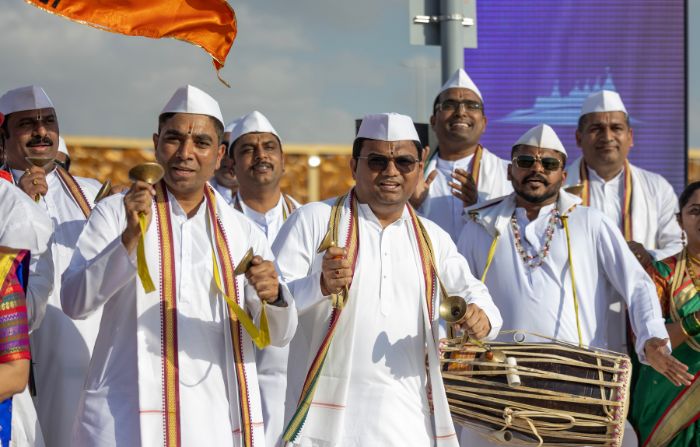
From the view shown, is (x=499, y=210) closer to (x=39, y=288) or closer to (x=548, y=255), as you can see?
(x=548, y=255)

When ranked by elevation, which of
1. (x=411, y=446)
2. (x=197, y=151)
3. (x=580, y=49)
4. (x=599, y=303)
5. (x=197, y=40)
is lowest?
(x=411, y=446)

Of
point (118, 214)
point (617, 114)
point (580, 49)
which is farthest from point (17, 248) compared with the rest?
point (580, 49)

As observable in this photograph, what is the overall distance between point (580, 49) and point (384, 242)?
416 centimetres

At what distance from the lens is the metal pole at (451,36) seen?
8.03 metres

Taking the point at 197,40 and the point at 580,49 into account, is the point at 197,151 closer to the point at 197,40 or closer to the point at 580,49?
the point at 197,40

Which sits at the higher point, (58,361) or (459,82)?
(459,82)

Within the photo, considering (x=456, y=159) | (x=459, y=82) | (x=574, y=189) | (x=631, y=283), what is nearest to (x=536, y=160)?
(x=574, y=189)

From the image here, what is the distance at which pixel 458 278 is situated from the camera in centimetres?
576

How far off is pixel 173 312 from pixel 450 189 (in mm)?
3170

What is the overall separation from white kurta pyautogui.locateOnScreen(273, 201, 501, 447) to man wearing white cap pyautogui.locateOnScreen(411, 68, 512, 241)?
200 cm

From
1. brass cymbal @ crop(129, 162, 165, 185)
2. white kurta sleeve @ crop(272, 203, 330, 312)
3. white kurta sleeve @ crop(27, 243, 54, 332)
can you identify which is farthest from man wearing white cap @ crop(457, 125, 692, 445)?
brass cymbal @ crop(129, 162, 165, 185)

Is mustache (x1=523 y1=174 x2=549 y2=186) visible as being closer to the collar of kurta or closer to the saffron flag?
the collar of kurta

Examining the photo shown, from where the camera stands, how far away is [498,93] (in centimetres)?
912

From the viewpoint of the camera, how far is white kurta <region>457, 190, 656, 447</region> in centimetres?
682
